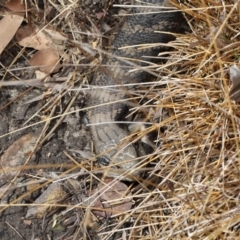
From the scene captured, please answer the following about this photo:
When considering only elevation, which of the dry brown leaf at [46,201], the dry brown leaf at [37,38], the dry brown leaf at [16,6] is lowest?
the dry brown leaf at [46,201]

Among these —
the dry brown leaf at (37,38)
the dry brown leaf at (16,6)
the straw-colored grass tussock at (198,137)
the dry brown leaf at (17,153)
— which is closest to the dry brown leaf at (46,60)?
the dry brown leaf at (37,38)

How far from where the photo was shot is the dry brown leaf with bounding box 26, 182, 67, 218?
109 inches

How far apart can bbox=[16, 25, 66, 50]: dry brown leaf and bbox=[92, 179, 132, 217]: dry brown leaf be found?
731mm

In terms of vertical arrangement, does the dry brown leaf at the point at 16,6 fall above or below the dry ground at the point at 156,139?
above

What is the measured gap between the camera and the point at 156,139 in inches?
107

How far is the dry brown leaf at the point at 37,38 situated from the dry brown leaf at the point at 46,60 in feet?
0.11

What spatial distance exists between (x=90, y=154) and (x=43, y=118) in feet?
0.95

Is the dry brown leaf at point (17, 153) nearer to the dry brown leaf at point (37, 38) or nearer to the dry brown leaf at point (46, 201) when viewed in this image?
the dry brown leaf at point (46, 201)

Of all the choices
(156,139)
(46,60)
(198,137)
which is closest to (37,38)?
(46,60)

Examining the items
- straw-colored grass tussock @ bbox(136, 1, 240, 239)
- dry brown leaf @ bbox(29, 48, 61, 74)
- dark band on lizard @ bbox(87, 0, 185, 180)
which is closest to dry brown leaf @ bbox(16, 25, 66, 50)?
dry brown leaf @ bbox(29, 48, 61, 74)

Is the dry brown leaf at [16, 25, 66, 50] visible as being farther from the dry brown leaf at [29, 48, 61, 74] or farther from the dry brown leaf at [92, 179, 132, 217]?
the dry brown leaf at [92, 179, 132, 217]

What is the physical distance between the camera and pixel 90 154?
9.36ft

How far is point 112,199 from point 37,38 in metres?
0.88

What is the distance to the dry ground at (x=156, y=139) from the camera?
2.43m
